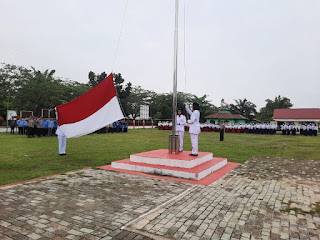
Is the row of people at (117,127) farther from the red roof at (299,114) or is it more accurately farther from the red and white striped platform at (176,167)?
the red roof at (299,114)

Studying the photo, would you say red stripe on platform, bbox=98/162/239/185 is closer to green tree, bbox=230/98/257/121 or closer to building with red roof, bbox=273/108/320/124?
building with red roof, bbox=273/108/320/124

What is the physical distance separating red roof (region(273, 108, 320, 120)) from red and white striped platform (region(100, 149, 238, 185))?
33985 millimetres

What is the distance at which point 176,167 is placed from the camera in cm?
656

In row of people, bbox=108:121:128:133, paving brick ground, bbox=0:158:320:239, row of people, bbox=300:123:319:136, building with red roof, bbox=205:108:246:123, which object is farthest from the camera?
building with red roof, bbox=205:108:246:123

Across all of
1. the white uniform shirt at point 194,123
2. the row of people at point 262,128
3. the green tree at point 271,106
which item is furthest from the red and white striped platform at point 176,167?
the green tree at point 271,106

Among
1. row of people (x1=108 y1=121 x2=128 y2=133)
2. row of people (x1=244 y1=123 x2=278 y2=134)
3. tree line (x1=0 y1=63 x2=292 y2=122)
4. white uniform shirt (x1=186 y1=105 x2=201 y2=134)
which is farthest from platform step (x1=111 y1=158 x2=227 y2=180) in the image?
row of people (x1=244 y1=123 x2=278 y2=134)

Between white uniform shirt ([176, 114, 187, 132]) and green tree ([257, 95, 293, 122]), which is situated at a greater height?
green tree ([257, 95, 293, 122])

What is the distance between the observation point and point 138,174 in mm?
6422

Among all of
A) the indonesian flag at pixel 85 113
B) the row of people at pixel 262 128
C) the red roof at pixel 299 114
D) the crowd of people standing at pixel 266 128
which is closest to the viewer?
the indonesian flag at pixel 85 113

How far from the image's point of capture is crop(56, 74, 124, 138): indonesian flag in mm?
6250

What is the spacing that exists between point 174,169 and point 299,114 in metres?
37.1

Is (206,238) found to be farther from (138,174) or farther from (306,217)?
(138,174)

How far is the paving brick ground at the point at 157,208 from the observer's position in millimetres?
3131

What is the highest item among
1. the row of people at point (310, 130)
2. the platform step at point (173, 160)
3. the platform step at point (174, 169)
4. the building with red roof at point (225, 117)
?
the building with red roof at point (225, 117)
